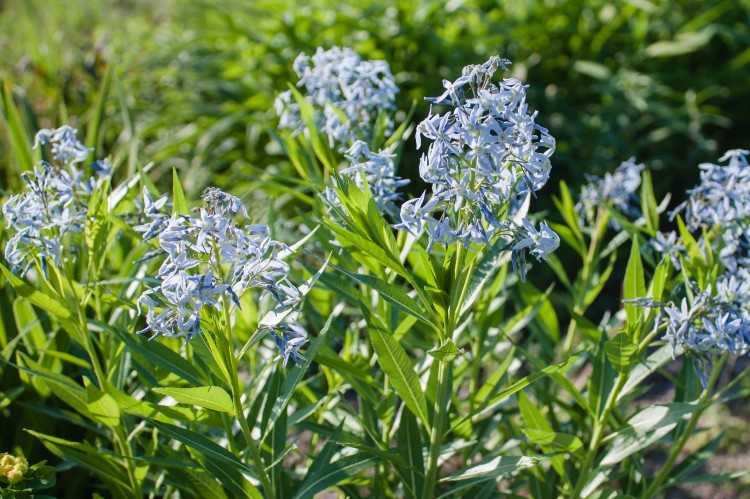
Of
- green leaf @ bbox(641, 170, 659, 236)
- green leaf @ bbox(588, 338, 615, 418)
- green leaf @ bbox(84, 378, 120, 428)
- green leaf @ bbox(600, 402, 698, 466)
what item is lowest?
green leaf @ bbox(600, 402, 698, 466)

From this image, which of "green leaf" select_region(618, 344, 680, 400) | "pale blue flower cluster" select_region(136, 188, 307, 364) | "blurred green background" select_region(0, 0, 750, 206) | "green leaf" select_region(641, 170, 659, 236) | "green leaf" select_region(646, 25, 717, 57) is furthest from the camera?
"green leaf" select_region(646, 25, 717, 57)

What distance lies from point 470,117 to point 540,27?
12.3ft

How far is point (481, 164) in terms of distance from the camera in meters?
1.49

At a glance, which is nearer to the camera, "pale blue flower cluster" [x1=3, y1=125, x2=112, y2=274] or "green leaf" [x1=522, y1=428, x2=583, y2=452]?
"pale blue flower cluster" [x1=3, y1=125, x2=112, y2=274]

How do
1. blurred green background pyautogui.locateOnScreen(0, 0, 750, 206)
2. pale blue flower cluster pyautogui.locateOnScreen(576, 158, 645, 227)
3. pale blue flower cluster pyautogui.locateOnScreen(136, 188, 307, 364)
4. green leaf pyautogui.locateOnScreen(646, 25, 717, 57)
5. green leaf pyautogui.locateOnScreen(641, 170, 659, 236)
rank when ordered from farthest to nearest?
1. green leaf pyautogui.locateOnScreen(646, 25, 717, 57)
2. blurred green background pyautogui.locateOnScreen(0, 0, 750, 206)
3. pale blue flower cluster pyautogui.locateOnScreen(576, 158, 645, 227)
4. green leaf pyautogui.locateOnScreen(641, 170, 659, 236)
5. pale blue flower cluster pyautogui.locateOnScreen(136, 188, 307, 364)

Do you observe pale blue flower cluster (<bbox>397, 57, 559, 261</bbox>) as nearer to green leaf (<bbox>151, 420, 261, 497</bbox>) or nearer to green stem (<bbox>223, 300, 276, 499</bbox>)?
green stem (<bbox>223, 300, 276, 499</bbox>)

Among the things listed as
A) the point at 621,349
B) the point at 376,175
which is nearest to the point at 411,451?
the point at 621,349

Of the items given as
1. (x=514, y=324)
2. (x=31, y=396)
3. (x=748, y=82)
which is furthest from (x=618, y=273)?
(x=31, y=396)

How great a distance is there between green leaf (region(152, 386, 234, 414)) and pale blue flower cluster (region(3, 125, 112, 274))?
482 millimetres

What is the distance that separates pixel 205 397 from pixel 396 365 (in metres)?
0.42

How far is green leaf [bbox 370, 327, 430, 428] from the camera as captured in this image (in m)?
1.76

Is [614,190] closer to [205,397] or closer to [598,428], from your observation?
[598,428]

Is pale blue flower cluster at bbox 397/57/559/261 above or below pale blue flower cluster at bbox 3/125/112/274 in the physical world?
below

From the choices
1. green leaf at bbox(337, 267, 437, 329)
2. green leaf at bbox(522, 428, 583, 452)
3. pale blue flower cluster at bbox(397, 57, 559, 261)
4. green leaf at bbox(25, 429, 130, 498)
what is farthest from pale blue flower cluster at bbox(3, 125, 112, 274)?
green leaf at bbox(522, 428, 583, 452)
